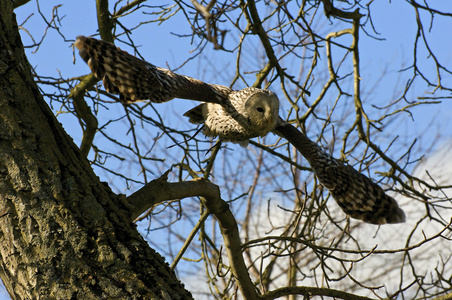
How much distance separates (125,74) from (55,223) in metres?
1.45

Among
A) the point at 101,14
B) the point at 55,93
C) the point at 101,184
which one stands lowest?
the point at 101,184

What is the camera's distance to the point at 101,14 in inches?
160

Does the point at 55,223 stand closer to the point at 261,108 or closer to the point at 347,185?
the point at 261,108

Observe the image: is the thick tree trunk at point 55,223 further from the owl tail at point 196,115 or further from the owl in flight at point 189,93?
the owl tail at point 196,115

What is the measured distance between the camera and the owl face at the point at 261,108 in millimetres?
4250

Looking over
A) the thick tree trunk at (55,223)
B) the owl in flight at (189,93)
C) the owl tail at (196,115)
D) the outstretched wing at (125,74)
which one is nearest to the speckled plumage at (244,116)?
the owl in flight at (189,93)

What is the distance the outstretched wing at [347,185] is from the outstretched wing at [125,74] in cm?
118

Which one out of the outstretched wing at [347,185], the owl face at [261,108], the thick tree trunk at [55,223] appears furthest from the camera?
the outstretched wing at [347,185]

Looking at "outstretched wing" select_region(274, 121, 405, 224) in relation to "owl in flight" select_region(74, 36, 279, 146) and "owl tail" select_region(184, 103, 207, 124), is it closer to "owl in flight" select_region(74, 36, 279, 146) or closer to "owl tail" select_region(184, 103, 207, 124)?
"owl in flight" select_region(74, 36, 279, 146)

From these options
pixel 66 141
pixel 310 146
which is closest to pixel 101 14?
pixel 66 141

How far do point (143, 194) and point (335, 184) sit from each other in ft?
7.07

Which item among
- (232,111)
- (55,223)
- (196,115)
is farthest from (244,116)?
(55,223)

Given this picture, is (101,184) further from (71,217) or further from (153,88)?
(153,88)

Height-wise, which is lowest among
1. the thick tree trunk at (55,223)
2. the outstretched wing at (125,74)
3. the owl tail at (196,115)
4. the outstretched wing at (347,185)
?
the thick tree trunk at (55,223)
